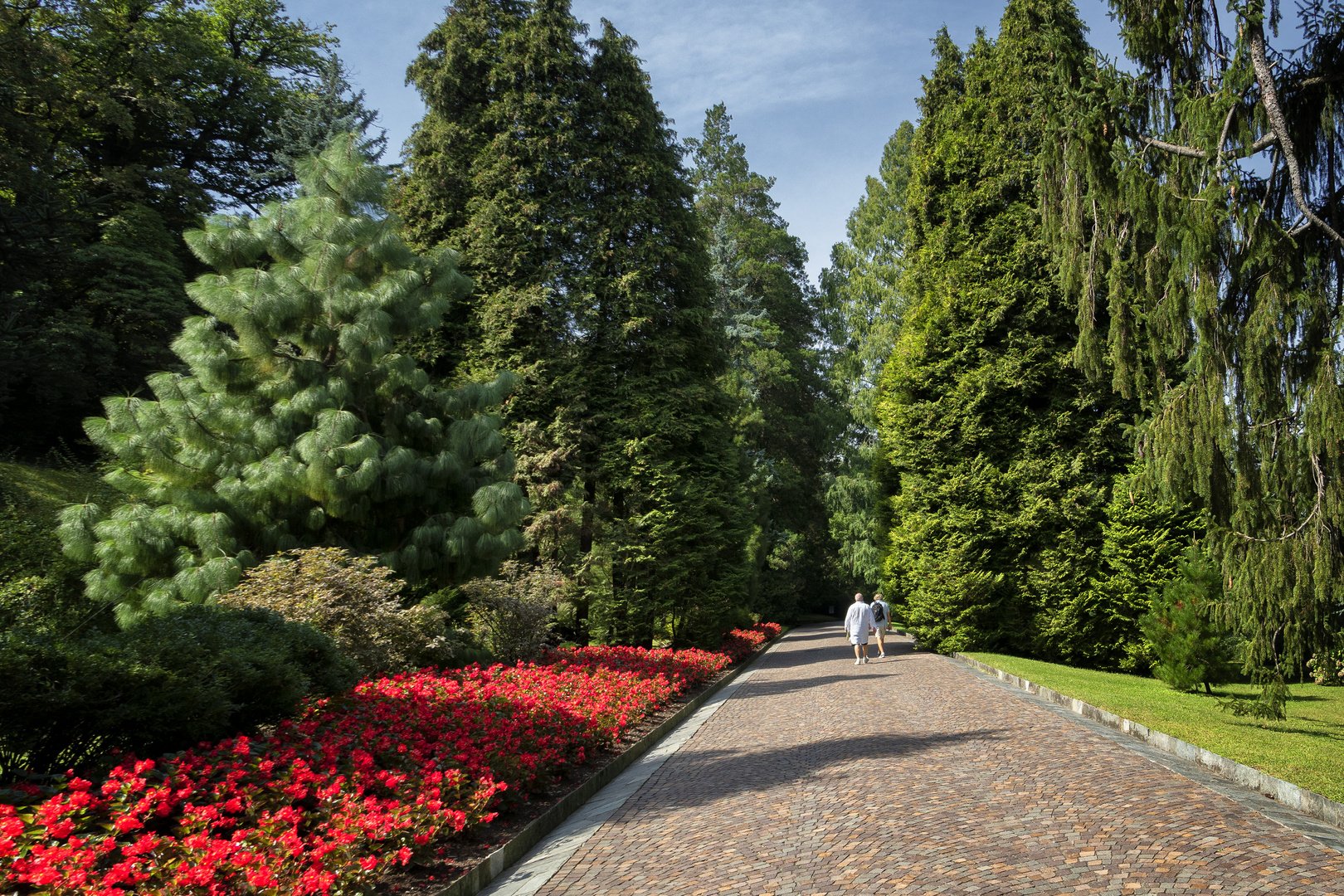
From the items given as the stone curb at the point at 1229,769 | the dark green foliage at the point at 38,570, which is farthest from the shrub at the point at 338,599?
the stone curb at the point at 1229,769

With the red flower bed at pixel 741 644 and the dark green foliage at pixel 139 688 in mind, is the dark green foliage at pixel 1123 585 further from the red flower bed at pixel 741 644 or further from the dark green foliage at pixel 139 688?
the dark green foliage at pixel 139 688

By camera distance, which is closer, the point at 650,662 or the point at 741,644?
the point at 650,662

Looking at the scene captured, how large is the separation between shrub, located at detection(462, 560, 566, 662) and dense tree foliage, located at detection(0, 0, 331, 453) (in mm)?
11399

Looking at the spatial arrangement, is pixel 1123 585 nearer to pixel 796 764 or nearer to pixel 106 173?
pixel 796 764

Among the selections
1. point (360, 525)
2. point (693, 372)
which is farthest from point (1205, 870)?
point (693, 372)

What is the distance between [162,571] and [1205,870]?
11.9 m

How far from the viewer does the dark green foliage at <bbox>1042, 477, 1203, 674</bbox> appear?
15742 mm

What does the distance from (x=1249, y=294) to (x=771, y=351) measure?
26806mm

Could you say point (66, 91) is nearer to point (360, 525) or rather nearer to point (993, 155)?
point (360, 525)

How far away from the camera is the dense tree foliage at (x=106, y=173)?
689 inches

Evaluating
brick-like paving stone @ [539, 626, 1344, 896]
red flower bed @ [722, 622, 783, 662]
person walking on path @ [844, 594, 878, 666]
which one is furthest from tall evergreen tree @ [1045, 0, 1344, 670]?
red flower bed @ [722, 622, 783, 662]

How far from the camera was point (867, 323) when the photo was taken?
32562mm

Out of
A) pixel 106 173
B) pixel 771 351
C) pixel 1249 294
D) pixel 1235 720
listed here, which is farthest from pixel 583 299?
pixel 771 351

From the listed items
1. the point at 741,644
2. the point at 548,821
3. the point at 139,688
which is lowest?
the point at 741,644
